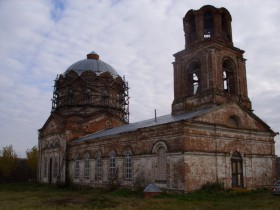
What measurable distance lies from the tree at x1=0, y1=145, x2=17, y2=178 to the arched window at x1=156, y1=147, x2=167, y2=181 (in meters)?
25.3

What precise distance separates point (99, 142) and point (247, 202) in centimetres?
1168

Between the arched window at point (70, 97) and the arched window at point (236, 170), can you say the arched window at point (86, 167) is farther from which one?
the arched window at point (236, 170)

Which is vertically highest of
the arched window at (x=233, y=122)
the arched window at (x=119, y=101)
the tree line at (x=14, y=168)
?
the arched window at (x=119, y=101)

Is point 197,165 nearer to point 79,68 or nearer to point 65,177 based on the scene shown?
point 65,177

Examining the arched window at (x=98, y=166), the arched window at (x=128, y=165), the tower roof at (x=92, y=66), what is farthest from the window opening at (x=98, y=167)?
the tower roof at (x=92, y=66)

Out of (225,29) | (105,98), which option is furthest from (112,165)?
(225,29)

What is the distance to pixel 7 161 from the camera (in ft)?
124

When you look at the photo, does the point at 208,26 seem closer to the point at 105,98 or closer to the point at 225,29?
the point at 225,29

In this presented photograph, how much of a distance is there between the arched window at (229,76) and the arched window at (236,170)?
4.74 m

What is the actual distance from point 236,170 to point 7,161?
94.9ft

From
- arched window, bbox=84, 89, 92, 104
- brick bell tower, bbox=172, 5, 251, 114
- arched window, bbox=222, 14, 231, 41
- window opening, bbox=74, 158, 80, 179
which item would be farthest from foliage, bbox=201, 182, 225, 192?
arched window, bbox=84, 89, 92, 104

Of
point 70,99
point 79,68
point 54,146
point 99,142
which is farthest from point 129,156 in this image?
point 79,68

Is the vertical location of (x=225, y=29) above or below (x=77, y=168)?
above

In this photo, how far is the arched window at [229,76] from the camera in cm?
2094
